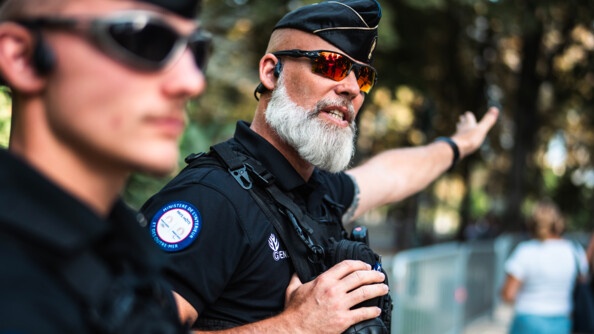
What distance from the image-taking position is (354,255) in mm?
2113

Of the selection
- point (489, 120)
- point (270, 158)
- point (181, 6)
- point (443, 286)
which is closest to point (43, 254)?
point (181, 6)

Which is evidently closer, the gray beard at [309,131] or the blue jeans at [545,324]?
the gray beard at [309,131]

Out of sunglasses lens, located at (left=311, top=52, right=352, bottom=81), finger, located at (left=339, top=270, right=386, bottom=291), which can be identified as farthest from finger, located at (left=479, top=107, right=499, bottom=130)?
finger, located at (left=339, top=270, right=386, bottom=291)

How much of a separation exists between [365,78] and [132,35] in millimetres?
1519

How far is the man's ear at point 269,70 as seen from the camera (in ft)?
8.31

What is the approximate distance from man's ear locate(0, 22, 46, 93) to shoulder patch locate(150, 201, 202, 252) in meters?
0.89

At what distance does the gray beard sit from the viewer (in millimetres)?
2404

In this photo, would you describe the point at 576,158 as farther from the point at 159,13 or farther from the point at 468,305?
the point at 159,13

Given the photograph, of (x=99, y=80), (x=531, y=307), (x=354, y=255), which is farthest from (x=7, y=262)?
(x=531, y=307)

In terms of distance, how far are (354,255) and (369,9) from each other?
3.13 ft

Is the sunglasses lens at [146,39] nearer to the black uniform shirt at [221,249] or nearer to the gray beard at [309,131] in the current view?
the black uniform shirt at [221,249]

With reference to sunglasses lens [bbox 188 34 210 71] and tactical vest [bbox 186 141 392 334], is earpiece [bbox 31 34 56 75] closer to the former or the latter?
sunglasses lens [bbox 188 34 210 71]

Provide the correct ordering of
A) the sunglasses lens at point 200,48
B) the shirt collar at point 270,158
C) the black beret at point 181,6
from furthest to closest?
the shirt collar at point 270,158, the sunglasses lens at point 200,48, the black beret at point 181,6

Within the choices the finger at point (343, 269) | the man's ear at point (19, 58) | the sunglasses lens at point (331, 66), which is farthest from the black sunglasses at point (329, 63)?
the man's ear at point (19, 58)
